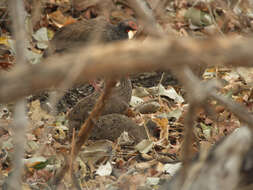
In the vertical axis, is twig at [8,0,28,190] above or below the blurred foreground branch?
below

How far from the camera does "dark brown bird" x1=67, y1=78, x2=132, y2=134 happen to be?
4.53 m

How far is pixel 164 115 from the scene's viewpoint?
5.13 m

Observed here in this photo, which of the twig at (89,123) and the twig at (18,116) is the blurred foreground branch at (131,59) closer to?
the twig at (18,116)

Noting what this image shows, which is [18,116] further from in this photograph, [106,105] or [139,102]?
[139,102]

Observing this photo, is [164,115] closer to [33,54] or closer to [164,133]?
[164,133]

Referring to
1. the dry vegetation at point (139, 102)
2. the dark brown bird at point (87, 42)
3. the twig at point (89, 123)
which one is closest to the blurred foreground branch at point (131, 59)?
the dry vegetation at point (139, 102)

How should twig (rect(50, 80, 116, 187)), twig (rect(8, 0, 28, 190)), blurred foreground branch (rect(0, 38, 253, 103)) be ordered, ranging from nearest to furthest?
blurred foreground branch (rect(0, 38, 253, 103)) → twig (rect(8, 0, 28, 190)) → twig (rect(50, 80, 116, 187))

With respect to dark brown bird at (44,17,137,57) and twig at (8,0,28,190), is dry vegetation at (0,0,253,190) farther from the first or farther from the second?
dark brown bird at (44,17,137,57)

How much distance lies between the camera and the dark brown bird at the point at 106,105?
4.53 m

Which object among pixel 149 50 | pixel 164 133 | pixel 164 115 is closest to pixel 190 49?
pixel 149 50

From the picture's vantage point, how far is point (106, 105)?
15.8ft

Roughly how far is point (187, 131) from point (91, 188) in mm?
1882

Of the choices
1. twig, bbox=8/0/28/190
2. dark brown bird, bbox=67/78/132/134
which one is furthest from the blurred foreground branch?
dark brown bird, bbox=67/78/132/134

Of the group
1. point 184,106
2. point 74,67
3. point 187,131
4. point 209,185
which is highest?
point 74,67
